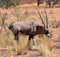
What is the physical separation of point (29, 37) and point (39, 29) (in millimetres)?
709

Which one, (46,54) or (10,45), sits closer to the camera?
(46,54)

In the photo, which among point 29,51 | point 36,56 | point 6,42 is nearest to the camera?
point 36,56

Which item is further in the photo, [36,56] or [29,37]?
[29,37]

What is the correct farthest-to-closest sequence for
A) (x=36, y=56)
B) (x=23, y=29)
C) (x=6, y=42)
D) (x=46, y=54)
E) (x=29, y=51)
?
(x=6, y=42) < (x=23, y=29) < (x=29, y=51) < (x=36, y=56) < (x=46, y=54)

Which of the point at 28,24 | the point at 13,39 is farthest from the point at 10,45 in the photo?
the point at 28,24

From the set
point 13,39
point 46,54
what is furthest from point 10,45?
point 46,54

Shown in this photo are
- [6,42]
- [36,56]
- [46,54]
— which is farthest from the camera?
[6,42]

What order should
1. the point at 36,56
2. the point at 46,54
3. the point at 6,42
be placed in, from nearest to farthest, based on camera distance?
the point at 46,54
the point at 36,56
the point at 6,42

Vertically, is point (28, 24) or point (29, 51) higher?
point (28, 24)

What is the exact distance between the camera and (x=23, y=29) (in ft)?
50.1

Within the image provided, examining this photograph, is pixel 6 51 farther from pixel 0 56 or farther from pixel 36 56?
pixel 36 56

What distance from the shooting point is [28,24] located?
15.4 metres

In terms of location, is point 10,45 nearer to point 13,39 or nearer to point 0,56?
point 13,39

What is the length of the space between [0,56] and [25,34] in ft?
8.93
